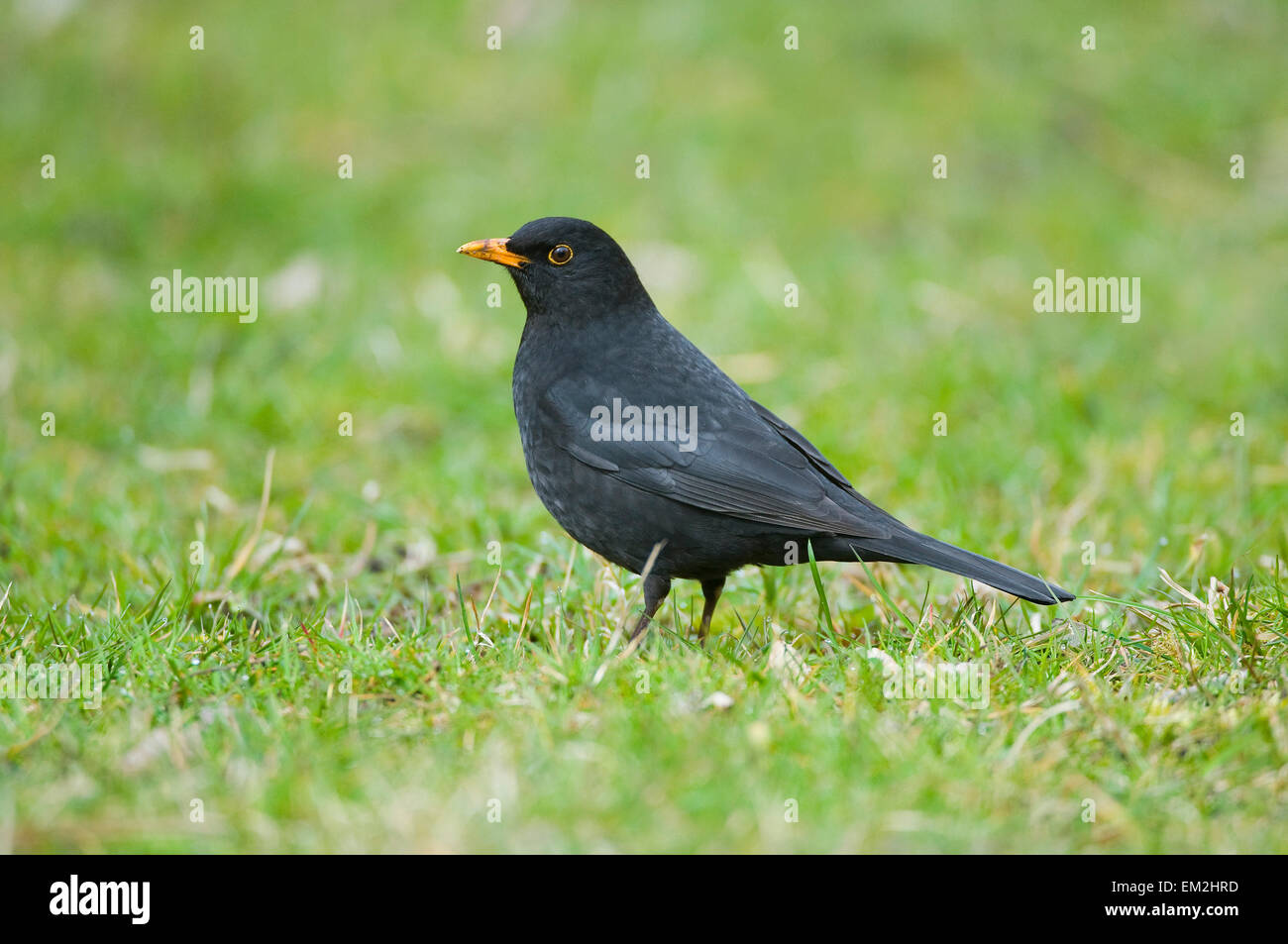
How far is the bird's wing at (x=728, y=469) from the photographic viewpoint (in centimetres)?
406

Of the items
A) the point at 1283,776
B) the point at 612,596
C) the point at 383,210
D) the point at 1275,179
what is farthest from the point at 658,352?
the point at 1275,179

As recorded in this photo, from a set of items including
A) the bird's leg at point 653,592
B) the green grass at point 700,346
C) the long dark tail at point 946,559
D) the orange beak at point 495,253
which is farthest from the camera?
the orange beak at point 495,253

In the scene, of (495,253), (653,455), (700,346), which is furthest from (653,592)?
(700,346)

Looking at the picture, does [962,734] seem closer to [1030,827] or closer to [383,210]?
[1030,827]

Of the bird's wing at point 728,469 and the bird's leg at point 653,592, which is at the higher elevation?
the bird's wing at point 728,469

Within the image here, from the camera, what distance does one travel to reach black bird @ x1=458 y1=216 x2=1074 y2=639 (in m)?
4.08

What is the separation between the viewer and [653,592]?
4.19 meters

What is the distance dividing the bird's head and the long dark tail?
1258 millimetres

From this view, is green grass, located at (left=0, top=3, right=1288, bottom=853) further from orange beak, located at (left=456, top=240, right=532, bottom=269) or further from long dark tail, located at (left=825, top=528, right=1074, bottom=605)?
orange beak, located at (left=456, top=240, right=532, bottom=269)

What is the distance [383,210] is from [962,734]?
21.8 ft

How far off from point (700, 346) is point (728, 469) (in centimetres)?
331

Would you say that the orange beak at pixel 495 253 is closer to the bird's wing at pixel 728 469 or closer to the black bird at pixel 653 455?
the black bird at pixel 653 455

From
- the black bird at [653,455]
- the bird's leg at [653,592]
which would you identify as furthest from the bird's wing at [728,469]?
the bird's leg at [653,592]

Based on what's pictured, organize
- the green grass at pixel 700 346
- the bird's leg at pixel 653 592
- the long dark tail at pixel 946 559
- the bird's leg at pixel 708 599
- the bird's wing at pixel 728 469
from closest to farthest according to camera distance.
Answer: the green grass at pixel 700 346
the long dark tail at pixel 946 559
the bird's wing at pixel 728 469
the bird's leg at pixel 653 592
the bird's leg at pixel 708 599
